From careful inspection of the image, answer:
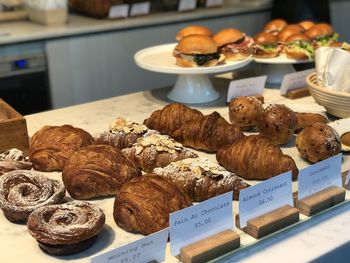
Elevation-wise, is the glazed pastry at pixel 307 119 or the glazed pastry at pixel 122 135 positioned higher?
the glazed pastry at pixel 122 135

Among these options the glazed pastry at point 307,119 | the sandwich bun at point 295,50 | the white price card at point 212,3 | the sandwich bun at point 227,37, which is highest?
the sandwich bun at point 227,37

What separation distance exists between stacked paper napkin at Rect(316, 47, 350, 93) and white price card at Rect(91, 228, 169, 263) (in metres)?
0.83

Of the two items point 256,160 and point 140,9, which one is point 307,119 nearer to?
point 256,160

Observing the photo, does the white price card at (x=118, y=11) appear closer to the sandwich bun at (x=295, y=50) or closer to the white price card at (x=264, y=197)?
the sandwich bun at (x=295, y=50)

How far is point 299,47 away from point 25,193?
120cm

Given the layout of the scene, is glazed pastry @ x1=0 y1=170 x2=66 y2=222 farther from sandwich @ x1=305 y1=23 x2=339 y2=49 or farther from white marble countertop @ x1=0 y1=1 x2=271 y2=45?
white marble countertop @ x1=0 y1=1 x2=271 y2=45

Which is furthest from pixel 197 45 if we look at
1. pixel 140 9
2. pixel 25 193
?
pixel 140 9

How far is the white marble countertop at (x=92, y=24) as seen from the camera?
113 inches

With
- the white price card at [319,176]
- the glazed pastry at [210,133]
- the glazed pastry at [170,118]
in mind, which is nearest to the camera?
the white price card at [319,176]

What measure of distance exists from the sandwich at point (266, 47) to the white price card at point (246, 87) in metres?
0.20

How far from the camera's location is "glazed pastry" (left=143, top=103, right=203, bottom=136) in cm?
147

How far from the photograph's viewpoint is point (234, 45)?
1896mm

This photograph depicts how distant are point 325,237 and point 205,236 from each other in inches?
9.5

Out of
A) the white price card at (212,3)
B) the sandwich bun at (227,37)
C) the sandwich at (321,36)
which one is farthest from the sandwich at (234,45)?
the white price card at (212,3)
